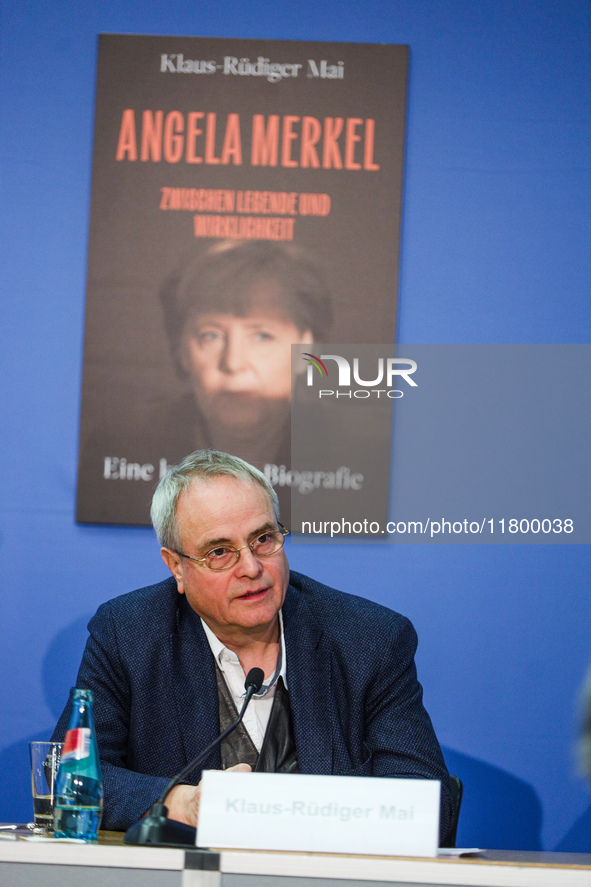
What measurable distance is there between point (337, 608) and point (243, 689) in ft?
0.87

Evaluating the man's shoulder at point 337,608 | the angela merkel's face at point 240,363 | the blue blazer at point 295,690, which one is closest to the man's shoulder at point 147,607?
the blue blazer at point 295,690

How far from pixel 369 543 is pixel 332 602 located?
0.54 metres

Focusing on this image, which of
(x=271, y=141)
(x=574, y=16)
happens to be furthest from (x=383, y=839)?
(x=574, y=16)

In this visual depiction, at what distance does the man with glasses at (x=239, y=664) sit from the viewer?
6.02 feet

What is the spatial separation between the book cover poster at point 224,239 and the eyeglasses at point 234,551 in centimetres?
68

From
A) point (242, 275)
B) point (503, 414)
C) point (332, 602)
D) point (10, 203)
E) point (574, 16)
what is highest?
point (574, 16)

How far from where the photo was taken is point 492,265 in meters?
2.66

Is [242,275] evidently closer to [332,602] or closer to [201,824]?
[332,602]

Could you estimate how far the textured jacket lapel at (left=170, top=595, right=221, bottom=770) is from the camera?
183 centimetres

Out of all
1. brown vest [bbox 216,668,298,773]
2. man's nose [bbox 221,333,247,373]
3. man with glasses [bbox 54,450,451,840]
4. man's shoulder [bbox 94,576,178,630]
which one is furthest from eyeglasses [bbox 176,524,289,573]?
man's nose [bbox 221,333,247,373]

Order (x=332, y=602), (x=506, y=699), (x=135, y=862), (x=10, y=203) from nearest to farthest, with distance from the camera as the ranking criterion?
(x=135, y=862) → (x=332, y=602) → (x=506, y=699) → (x=10, y=203)

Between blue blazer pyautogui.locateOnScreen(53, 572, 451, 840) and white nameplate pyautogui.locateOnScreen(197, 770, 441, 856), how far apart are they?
0.55 metres

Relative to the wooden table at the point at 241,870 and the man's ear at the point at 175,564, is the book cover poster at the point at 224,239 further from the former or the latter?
the wooden table at the point at 241,870

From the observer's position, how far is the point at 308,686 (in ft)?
6.19
